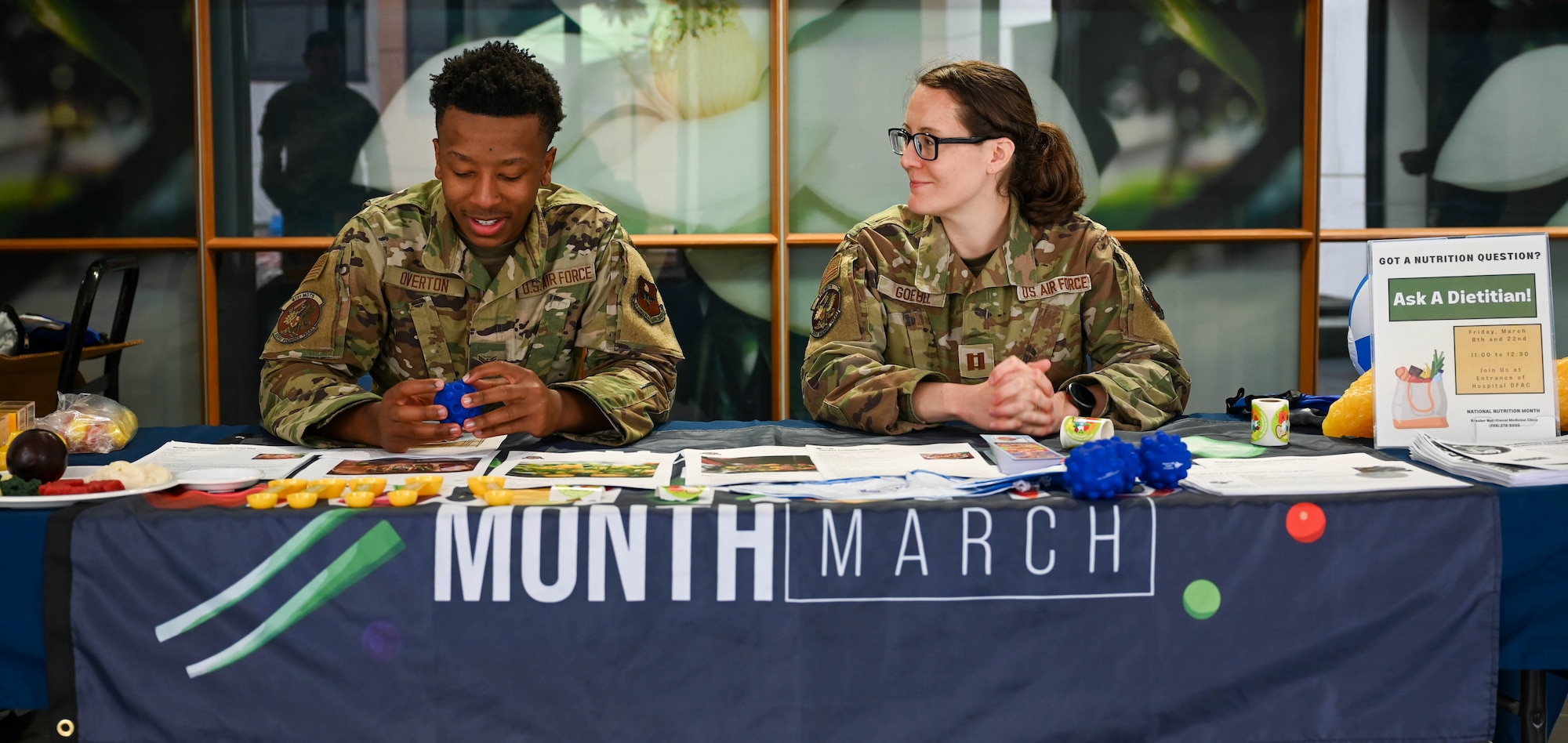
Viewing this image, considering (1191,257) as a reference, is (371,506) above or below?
below

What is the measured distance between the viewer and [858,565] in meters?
1.36

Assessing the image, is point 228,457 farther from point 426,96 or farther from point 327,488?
point 426,96

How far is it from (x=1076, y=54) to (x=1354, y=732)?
2.99 metres

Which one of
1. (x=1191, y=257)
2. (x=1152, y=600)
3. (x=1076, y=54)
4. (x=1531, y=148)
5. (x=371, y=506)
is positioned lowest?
(x=1152, y=600)

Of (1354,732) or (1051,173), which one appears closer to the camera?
(1354,732)

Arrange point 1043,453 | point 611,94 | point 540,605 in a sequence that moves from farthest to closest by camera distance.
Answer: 1. point 611,94
2. point 1043,453
3. point 540,605

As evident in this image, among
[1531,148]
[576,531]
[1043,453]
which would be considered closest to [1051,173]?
[1043,453]

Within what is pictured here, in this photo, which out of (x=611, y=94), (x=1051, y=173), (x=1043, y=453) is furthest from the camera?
(x=611, y=94)

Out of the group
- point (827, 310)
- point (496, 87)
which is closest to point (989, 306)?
point (827, 310)

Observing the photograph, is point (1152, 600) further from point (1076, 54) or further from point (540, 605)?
point (1076, 54)

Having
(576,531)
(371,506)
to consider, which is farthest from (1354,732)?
(371,506)

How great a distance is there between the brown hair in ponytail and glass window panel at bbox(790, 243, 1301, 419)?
5.92 ft

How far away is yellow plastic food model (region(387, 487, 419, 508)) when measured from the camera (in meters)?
1.37

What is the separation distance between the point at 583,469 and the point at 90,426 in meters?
0.82
